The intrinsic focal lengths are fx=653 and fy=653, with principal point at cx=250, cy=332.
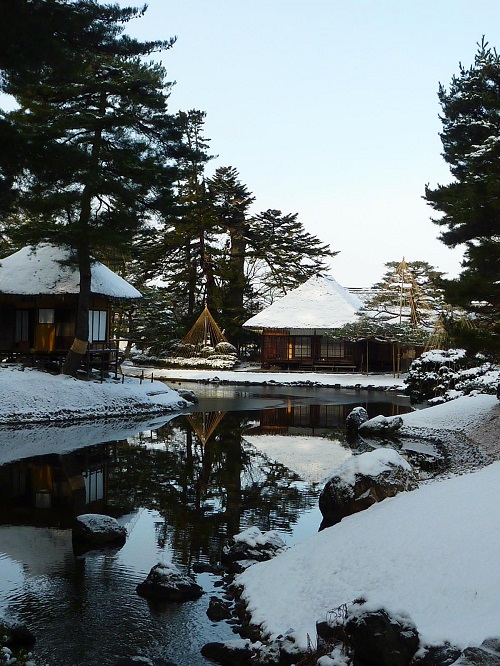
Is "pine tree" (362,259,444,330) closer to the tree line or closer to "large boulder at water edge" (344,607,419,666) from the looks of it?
the tree line

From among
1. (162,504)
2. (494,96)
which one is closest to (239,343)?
(494,96)

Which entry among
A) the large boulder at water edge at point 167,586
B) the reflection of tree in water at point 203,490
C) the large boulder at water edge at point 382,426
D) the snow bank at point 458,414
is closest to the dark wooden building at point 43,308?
the reflection of tree in water at point 203,490

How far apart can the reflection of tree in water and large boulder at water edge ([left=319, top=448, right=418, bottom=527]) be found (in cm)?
86

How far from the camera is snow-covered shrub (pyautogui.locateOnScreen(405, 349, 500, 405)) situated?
21156 millimetres

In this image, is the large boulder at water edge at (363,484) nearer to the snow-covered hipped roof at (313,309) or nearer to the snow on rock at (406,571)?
the snow on rock at (406,571)

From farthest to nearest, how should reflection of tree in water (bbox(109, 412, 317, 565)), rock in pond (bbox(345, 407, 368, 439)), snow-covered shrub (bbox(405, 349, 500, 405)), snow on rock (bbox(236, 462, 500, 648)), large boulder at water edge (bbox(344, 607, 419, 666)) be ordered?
snow-covered shrub (bbox(405, 349, 500, 405)), rock in pond (bbox(345, 407, 368, 439)), reflection of tree in water (bbox(109, 412, 317, 565)), snow on rock (bbox(236, 462, 500, 648)), large boulder at water edge (bbox(344, 607, 419, 666))

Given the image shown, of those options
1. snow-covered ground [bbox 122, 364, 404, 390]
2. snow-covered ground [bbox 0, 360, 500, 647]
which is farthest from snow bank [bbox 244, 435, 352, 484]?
snow-covered ground [bbox 122, 364, 404, 390]

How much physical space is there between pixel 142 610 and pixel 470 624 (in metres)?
3.31

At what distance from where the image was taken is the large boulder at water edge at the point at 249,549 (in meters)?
7.94

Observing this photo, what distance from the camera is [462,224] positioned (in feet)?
53.5

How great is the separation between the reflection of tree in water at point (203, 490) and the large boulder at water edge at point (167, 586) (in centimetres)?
93

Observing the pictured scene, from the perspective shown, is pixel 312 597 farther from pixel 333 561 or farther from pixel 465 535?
pixel 465 535

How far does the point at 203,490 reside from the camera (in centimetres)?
1178

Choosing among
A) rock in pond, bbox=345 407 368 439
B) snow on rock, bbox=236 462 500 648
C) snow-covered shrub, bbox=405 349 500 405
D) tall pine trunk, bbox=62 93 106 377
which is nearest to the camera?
snow on rock, bbox=236 462 500 648
